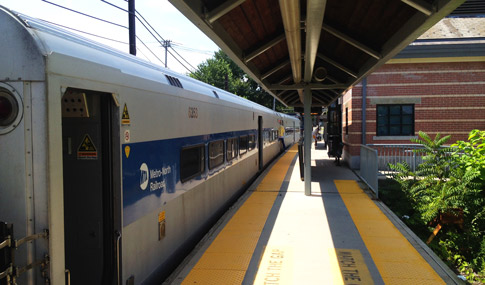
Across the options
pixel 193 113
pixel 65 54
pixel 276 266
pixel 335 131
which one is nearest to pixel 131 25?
pixel 193 113

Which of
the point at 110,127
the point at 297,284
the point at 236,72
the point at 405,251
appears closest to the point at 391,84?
the point at 405,251

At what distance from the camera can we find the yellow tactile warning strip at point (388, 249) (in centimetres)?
463

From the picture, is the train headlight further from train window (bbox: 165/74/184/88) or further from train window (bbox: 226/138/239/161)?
train window (bbox: 226/138/239/161)

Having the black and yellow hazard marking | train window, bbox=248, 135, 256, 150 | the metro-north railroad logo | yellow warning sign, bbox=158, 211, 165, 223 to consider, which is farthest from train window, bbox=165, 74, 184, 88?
train window, bbox=248, 135, 256, 150

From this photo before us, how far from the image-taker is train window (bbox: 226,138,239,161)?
8241mm

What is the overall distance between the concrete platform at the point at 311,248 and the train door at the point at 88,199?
1316mm

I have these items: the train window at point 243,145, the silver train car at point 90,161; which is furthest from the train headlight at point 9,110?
the train window at point 243,145

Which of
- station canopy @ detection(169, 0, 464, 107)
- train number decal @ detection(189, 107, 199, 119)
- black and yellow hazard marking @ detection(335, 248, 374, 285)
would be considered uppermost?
station canopy @ detection(169, 0, 464, 107)

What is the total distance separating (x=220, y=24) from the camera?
538cm

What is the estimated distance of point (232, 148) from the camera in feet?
28.5

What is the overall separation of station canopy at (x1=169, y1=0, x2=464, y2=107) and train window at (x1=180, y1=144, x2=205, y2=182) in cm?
157

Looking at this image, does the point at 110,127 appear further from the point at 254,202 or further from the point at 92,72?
the point at 254,202

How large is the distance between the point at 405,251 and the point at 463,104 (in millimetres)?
10677

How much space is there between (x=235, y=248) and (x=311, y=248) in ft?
3.71
